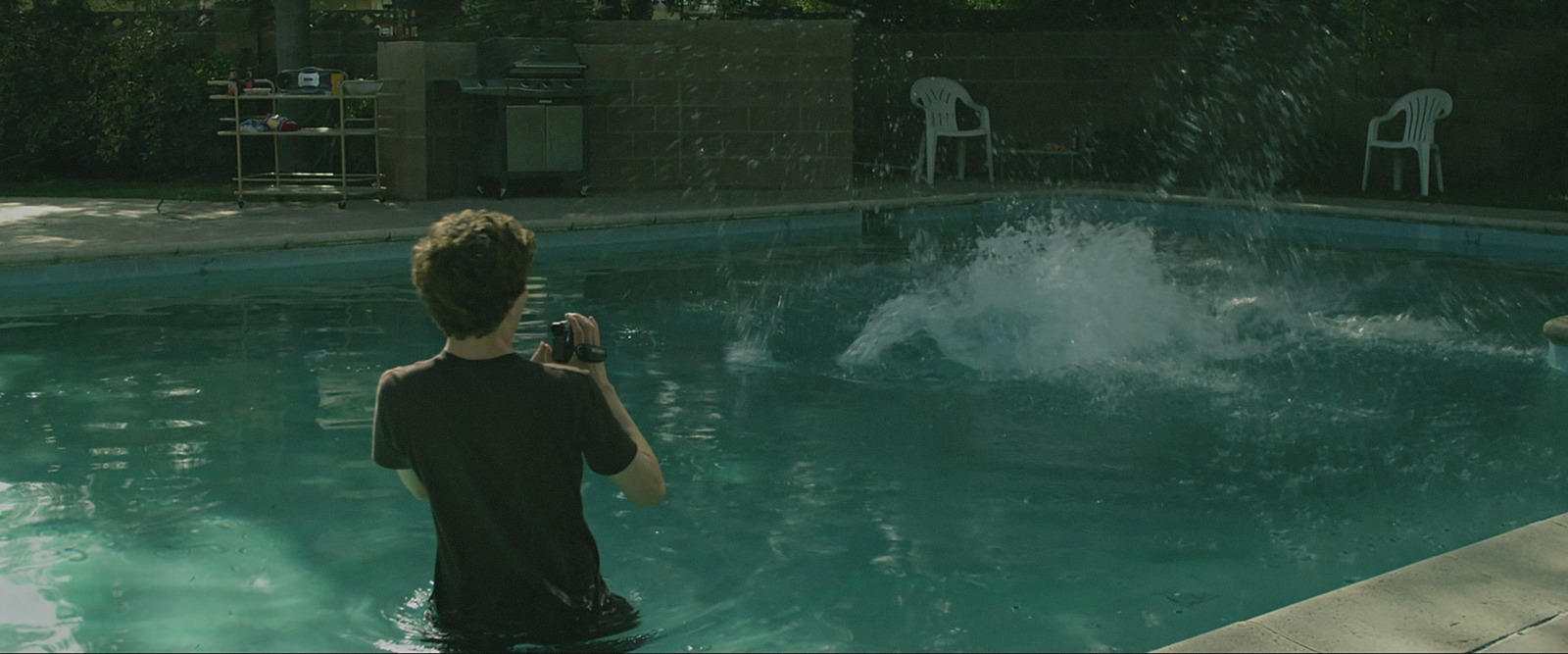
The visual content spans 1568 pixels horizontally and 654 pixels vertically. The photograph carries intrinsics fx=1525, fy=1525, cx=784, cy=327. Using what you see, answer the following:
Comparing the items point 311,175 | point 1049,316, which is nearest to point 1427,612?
point 1049,316

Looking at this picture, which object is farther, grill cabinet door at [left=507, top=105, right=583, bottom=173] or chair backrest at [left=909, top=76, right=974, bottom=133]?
chair backrest at [left=909, top=76, right=974, bottom=133]

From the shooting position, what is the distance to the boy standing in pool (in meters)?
2.66

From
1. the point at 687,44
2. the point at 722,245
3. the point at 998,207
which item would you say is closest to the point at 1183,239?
the point at 998,207

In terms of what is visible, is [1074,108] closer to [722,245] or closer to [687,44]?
[687,44]

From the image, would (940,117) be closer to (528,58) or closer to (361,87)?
(528,58)

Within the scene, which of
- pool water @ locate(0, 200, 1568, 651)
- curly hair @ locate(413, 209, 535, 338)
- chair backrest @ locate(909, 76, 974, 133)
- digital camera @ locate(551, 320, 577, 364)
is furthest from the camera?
chair backrest @ locate(909, 76, 974, 133)

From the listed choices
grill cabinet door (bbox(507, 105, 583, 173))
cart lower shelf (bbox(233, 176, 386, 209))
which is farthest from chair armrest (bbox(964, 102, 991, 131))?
cart lower shelf (bbox(233, 176, 386, 209))

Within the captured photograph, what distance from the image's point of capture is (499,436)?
273cm

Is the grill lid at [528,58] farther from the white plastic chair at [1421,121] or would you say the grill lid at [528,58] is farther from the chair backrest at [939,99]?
the white plastic chair at [1421,121]

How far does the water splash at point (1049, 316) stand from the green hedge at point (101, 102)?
7.46 m

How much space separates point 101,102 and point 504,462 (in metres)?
10.8

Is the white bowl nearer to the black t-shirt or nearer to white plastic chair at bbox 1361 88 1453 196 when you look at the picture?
white plastic chair at bbox 1361 88 1453 196

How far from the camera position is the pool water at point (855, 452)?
375 centimetres


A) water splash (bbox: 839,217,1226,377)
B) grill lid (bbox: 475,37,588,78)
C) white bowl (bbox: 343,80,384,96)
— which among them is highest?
grill lid (bbox: 475,37,588,78)
